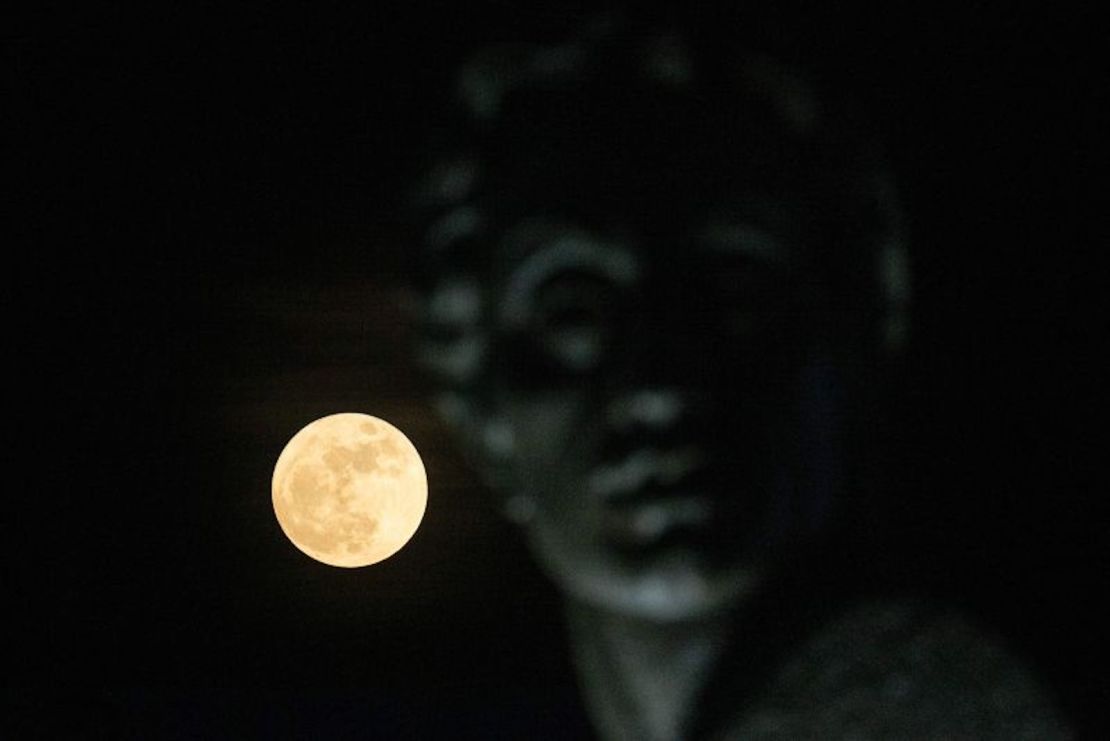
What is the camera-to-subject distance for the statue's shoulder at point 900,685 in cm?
118

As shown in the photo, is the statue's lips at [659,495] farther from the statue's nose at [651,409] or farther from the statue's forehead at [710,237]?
the statue's forehead at [710,237]

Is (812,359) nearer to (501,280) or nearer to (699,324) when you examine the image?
(699,324)

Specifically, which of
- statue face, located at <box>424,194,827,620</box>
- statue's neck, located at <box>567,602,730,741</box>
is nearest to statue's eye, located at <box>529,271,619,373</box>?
statue face, located at <box>424,194,827,620</box>

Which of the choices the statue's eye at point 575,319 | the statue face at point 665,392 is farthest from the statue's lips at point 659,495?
the statue's eye at point 575,319

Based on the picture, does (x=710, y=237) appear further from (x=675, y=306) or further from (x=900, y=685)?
(x=900, y=685)

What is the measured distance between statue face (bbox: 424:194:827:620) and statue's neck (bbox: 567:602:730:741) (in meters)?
0.03

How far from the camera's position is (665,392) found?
3.87 feet

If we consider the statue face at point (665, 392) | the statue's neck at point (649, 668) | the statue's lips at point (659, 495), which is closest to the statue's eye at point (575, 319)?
the statue face at point (665, 392)

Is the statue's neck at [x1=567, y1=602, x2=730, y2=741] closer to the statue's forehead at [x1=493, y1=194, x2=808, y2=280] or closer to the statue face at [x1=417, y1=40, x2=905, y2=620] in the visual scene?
the statue face at [x1=417, y1=40, x2=905, y2=620]

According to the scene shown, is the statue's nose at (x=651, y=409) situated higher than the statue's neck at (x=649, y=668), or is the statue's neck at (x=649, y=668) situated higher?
the statue's nose at (x=651, y=409)

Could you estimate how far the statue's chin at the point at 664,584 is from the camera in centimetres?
117

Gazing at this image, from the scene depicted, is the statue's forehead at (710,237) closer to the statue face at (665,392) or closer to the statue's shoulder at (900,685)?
the statue face at (665,392)

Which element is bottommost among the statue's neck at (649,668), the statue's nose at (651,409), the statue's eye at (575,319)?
the statue's neck at (649,668)

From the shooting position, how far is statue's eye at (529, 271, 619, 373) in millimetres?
1218
